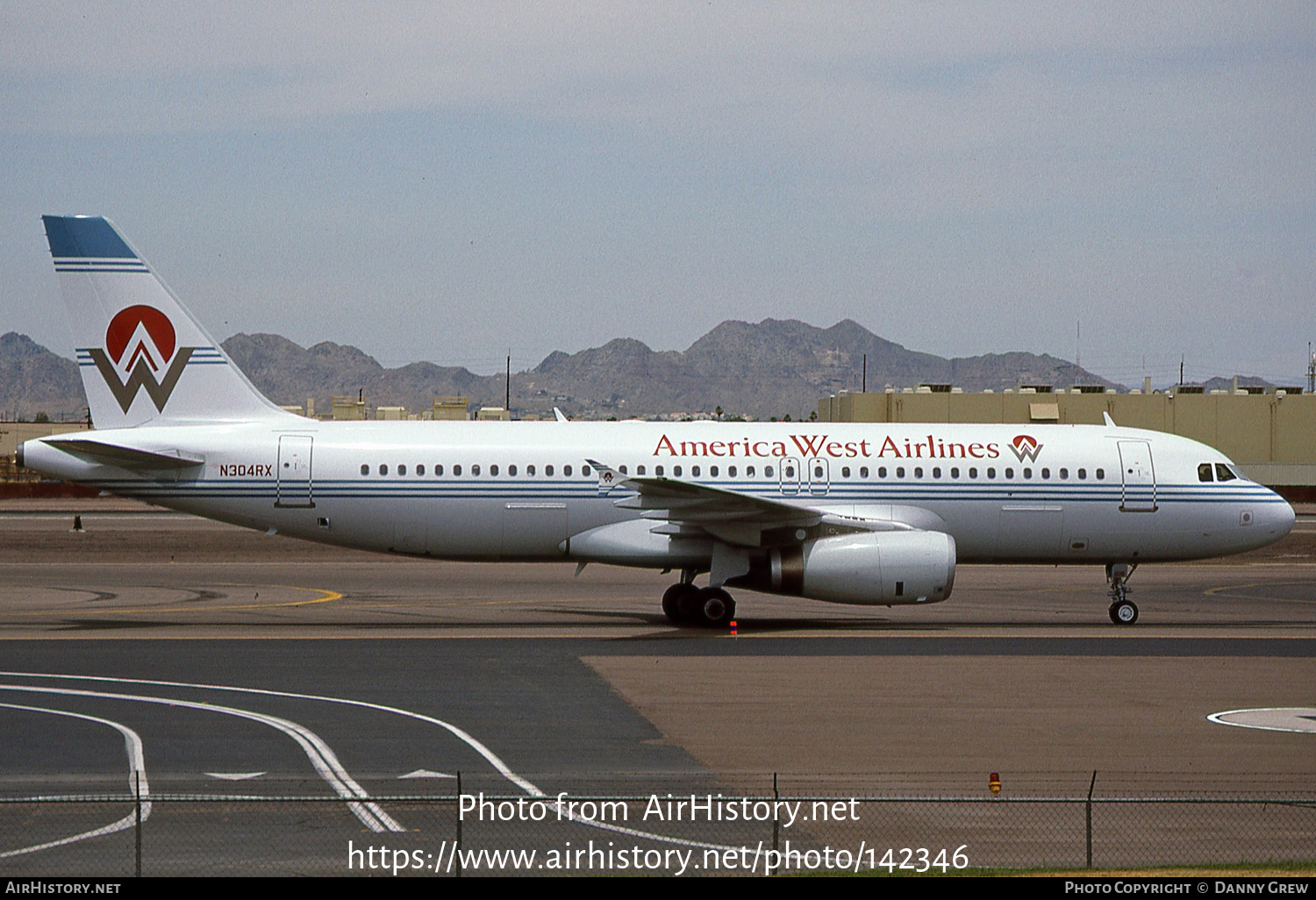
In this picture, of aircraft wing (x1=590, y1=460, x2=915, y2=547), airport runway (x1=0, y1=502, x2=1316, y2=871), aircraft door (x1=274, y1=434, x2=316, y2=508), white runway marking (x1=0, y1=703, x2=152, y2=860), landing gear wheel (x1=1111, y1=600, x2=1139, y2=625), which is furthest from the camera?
landing gear wheel (x1=1111, y1=600, x2=1139, y2=625)

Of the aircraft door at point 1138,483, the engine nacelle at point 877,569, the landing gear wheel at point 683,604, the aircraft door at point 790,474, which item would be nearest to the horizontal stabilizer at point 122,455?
the landing gear wheel at point 683,604

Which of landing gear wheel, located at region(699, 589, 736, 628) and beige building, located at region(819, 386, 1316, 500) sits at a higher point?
beige building, located at region(819, 386, 1316, 500)

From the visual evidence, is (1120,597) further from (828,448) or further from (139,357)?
(139,357)

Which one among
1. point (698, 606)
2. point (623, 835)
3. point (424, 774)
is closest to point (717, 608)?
point (698, 606)

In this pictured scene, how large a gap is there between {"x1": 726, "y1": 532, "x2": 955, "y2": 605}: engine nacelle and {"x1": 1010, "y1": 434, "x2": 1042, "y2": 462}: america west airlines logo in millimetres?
4049

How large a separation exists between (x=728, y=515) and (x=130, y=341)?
13969mm

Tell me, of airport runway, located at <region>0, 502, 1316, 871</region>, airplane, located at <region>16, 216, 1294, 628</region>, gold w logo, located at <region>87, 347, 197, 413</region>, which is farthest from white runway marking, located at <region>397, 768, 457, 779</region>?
gold w logo, located at <region>87, 347, 197, 413</region>

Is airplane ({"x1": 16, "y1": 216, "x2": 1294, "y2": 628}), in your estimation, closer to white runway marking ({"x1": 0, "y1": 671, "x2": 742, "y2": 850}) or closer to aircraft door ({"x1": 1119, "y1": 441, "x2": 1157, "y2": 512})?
aircraft door ({"x1": 1119, "y1": 441, "x2": 1157, "y2": 512})

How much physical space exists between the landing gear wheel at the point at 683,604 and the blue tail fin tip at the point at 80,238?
14419 millimetres

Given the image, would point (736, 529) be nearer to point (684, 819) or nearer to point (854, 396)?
point (684, 819)

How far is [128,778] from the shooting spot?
15.2 m

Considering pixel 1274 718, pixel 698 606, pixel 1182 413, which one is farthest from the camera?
pixel 1182 413

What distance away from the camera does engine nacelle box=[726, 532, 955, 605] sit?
28.5 meters
